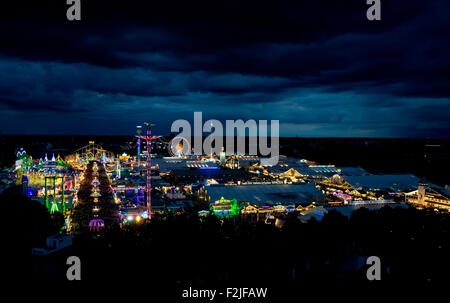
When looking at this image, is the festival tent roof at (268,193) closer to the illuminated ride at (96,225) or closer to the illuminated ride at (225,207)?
the illuminated ride at (225,207)

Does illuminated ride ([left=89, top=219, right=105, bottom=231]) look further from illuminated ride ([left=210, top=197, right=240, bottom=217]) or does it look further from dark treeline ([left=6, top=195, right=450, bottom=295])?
illuminated ride ([left=210, top=197, right=240, bottom=217])

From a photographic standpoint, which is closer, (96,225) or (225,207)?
(96,225)

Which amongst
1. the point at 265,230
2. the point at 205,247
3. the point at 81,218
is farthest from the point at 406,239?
the point at 81,218

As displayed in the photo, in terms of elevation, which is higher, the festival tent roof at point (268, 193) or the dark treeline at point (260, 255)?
the festival tent roof at point (268, 193)

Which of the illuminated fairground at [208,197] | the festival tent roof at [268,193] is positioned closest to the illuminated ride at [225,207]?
the illuminated fairground at [208,197]

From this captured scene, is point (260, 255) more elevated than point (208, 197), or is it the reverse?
point (208, 197)

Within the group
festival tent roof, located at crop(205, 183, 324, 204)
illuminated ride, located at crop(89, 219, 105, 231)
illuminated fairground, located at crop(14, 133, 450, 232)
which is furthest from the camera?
festival tent roof, located at crop(205, 183, 324, 204)

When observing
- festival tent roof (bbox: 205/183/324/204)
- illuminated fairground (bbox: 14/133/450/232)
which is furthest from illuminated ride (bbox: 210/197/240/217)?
festival tent roof (bbox: 205/183/324/204)

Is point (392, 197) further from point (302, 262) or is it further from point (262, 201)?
point (302, 262)

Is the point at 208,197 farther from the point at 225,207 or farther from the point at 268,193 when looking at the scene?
the point at 268,193

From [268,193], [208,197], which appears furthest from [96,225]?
[268,193]
